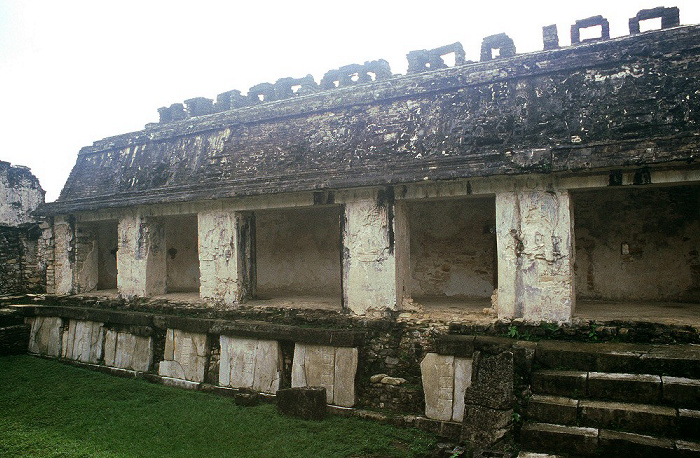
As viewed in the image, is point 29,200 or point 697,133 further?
point 29,200

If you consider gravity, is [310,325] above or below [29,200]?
below

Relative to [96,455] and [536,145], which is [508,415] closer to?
[536,145]

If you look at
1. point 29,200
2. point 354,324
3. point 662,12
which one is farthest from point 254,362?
point 29,200

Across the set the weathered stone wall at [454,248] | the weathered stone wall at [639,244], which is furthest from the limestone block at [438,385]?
the weathered stone wall at [639,244]

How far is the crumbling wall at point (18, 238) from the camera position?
452 inches

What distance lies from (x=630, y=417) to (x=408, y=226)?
3889 mm

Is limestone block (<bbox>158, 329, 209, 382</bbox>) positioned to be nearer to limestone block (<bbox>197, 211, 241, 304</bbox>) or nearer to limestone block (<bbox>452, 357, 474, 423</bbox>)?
limestone block (<bbox>197, 211, 241, 304</bbox>)

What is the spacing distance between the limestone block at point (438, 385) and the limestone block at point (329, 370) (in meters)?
1.07

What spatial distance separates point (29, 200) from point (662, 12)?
15.0 meters

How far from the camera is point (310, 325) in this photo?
7.49 meters

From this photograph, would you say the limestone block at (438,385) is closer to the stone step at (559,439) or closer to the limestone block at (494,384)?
the limestone block at (494,384)

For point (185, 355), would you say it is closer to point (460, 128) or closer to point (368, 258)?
point (368, 258)

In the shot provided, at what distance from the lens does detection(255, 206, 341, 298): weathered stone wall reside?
10.2m

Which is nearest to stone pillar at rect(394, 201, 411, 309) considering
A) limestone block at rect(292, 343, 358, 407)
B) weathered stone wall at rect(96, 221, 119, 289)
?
limestone block at rect(292, 343, 358, 407)
